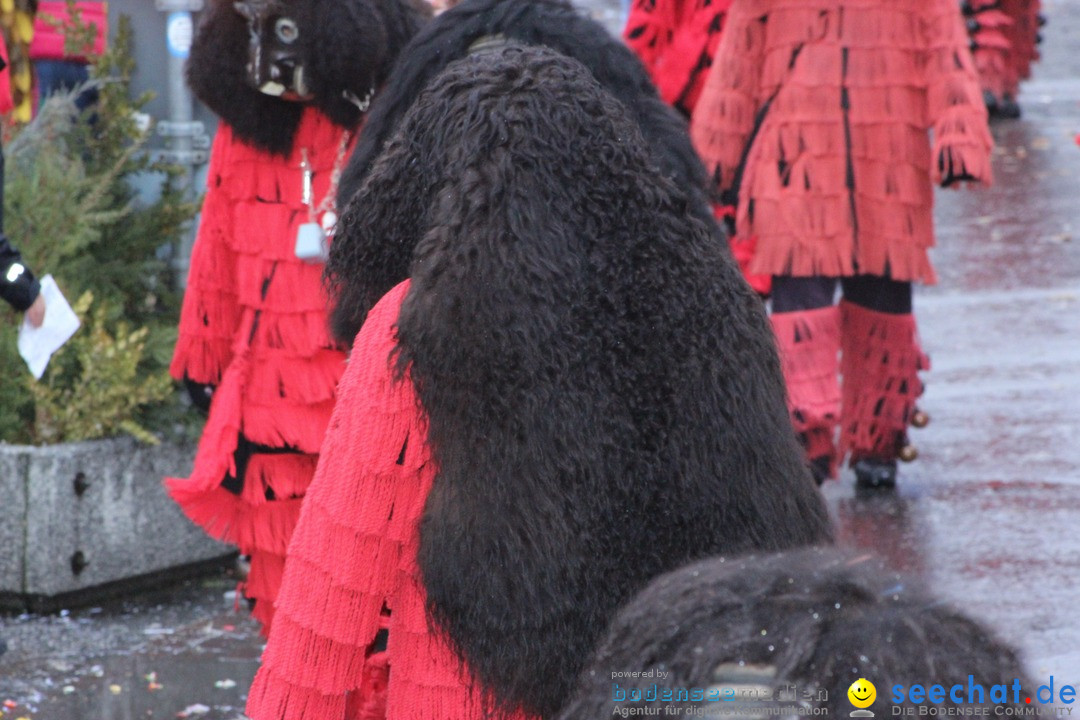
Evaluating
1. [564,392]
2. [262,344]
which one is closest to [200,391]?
[262,344]

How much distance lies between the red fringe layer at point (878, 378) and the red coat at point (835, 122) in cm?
29

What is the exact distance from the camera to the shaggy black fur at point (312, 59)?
3676mm

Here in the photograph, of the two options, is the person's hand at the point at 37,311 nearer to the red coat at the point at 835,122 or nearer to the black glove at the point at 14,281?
the black glove at the point at 14,281

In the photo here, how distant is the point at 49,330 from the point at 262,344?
53 cm

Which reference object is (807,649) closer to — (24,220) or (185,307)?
(185,307)

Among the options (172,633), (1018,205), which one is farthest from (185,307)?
(1018,205)

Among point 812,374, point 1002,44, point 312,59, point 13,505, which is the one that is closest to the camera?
point 312,59

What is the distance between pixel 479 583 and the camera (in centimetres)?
203

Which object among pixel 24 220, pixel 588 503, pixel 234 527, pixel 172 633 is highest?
pixel 588 503

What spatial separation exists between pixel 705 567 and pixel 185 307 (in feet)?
9.02

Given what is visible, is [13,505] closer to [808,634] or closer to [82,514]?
[82,514]

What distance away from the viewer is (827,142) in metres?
5.19

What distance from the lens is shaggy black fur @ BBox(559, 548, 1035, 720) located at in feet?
4.03

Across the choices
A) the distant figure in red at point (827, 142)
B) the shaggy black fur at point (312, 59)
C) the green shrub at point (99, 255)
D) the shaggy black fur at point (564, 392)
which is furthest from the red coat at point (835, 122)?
the shaggy black fur at point (564, 392)
